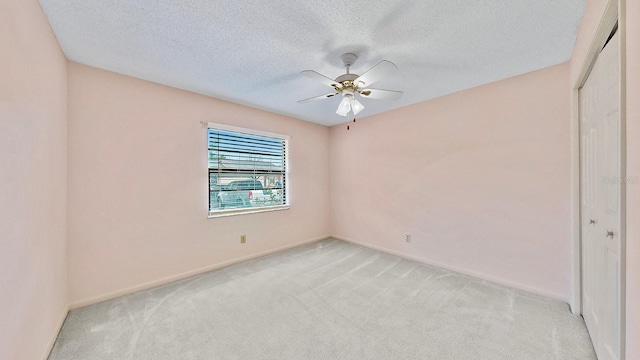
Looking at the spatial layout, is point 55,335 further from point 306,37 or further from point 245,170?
point 306,37

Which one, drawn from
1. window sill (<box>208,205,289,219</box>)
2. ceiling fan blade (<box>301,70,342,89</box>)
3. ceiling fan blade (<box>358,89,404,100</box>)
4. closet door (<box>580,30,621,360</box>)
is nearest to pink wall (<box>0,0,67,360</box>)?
window sill (<box>208,205,289,219</box>)

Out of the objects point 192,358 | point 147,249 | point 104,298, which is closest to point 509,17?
point 192,358

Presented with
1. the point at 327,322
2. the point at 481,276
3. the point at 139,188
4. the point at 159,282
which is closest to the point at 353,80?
the point at 327,322

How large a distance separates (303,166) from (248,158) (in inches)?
40.7

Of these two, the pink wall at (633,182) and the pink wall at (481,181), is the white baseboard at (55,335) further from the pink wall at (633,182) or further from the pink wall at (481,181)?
the pink wall at (481,181)

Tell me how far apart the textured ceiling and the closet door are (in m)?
0.51

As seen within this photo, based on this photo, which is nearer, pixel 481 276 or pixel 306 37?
pixel 306 37

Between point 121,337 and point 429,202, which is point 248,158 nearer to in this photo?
point 121,337

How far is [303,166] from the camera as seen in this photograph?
417 cm

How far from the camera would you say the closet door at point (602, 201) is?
128 centimetres

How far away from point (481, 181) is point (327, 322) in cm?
231

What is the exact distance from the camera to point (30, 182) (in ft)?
4.54

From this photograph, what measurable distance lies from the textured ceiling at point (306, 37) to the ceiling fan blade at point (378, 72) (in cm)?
23

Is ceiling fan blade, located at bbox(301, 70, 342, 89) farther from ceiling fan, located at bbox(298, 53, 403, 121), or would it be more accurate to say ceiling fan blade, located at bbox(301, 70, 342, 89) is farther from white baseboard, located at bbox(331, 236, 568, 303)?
white baseboard, located at bbox(331, 236, 568, 303)
